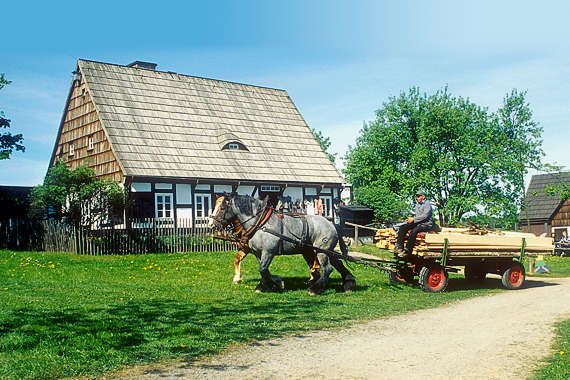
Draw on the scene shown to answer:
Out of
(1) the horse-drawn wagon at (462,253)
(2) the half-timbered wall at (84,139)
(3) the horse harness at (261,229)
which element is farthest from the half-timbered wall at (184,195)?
(3) the horse harness at (261,229)

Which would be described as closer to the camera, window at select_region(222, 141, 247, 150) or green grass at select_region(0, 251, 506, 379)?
green grass at select_region(0, 251, 506, 379)

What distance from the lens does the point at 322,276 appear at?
1431 cm

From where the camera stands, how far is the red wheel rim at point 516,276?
1650 cm

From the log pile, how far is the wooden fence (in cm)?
1179

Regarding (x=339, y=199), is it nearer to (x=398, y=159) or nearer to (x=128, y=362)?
(x=398, y=159)

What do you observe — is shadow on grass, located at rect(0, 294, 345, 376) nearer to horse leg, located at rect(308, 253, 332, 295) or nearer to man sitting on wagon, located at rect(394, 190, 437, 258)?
horse leg, located at rect(308, 253, 332, 295)

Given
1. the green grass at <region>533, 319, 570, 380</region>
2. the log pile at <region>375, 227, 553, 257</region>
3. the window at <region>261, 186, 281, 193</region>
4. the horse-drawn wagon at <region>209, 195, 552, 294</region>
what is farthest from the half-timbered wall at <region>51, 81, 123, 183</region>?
the green grass at <region>533, 319, 570, 380</region>

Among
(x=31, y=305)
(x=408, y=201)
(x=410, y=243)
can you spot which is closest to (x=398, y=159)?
(x=408, y=201)

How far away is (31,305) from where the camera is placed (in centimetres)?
1118

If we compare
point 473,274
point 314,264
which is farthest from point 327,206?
point 314,264

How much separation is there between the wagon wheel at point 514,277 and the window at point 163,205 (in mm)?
17487

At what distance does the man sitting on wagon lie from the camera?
14.6 m

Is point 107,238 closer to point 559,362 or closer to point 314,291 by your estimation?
point 314,291

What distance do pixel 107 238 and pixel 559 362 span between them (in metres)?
19.3
